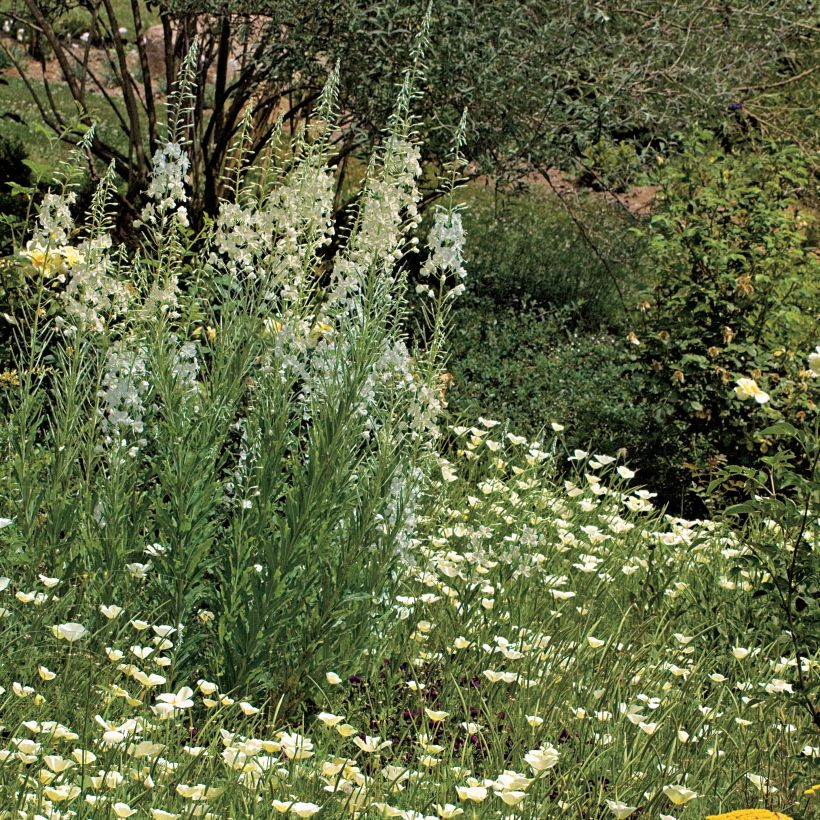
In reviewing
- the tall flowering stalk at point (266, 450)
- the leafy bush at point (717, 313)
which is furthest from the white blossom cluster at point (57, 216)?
the leafy bush at point (717, 313)

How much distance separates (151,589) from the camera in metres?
3.22

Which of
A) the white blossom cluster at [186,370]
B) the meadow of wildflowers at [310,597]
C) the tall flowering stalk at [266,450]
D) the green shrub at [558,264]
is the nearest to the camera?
the meadow of wildflowers at [310,597]

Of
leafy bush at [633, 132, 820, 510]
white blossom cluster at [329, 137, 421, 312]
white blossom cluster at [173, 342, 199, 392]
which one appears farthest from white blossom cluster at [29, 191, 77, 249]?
leafy bush at [633, 132, 820, 510]

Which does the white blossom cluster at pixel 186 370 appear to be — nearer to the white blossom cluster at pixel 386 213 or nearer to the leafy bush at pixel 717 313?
the white blossom cluster at pixel 386 213

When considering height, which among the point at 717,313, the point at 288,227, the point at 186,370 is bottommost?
the point at 186,370

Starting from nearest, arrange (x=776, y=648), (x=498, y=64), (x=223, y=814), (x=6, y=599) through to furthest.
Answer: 1. (x=223, y=814)
2. (x=6, y=599)
3. (x=776, y=648)
4. (x=498, y=64)

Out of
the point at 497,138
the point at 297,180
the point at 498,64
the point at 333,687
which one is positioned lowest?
the point at 333,687

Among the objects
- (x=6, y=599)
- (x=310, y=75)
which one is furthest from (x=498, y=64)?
(x=6, y=599)

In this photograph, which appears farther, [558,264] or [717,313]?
[558,264]

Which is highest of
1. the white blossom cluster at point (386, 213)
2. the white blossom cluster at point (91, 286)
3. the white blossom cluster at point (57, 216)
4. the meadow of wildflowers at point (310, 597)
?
the white blossom cluster at point (386, 213)

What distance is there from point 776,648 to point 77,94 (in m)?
6.20

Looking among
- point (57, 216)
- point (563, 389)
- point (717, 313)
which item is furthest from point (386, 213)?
point (563, 389)

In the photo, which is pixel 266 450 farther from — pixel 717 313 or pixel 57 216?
pixel 717 313

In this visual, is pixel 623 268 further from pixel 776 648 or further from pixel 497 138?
pixel 776 648
